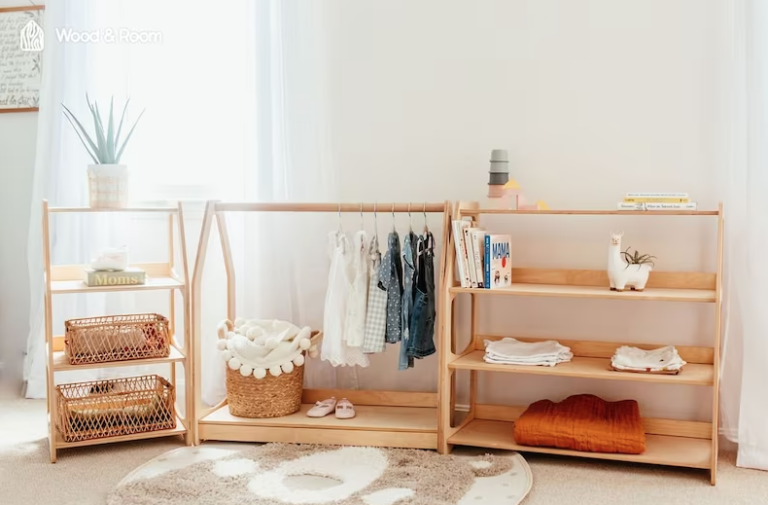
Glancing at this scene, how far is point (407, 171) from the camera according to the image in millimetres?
3355

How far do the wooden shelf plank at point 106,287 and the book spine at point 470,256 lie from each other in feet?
3.50

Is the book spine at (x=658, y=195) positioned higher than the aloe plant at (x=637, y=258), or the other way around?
the book spine at (x=658, y=195)

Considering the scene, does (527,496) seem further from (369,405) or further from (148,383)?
(148,383)

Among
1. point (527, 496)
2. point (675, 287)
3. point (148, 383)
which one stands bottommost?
point (527, 496)

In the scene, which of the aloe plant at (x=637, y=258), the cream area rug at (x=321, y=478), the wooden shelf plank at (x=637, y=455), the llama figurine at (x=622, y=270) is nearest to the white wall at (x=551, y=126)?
the aloe plant at (x=637, y=258)

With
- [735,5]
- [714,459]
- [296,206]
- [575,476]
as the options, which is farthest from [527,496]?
[735,5]

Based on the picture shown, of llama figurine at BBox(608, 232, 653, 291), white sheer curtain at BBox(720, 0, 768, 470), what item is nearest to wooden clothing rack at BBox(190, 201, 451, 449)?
llama figurine at BBox(608, 232, 653, 291)

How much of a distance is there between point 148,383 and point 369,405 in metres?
0.90

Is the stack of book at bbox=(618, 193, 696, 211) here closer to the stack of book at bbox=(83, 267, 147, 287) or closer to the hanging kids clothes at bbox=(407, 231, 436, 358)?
the hanging kids clothes at bbox=(407, 231, 436, 358)

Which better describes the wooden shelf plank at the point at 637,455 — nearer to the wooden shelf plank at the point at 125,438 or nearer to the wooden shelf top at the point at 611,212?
the wooden shelf top at the point at 611,212

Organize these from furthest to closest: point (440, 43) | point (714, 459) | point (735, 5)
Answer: point (440, 43) → point (735, 5) → point (714, 459)

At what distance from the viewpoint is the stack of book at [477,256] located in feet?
9.49

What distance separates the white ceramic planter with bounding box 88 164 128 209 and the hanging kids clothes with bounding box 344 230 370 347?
905 mm

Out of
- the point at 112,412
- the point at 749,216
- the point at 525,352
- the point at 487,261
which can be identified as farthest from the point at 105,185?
the point at 749,216
